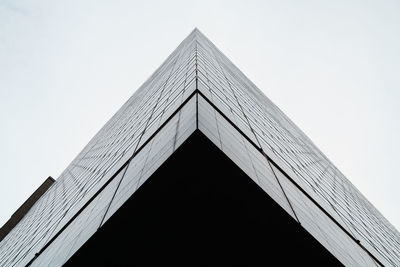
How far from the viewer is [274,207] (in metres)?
5.70

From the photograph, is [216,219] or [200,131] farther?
[216,219]

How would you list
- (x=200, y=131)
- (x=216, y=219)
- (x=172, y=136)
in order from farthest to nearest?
(x=172, y=136) → (x=216, y=219) → (x=200, y=131)

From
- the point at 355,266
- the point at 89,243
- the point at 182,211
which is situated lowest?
the point at 355,266

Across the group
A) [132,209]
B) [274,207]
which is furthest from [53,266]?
[274,207]

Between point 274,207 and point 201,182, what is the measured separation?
129 centimetres

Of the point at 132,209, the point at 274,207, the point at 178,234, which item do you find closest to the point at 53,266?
the point at 132,209

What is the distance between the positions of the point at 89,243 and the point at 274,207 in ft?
10.2

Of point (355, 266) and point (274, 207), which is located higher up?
point (274, 207)

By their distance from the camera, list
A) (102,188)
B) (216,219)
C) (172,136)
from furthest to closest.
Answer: (102,188) < (172,136) < (216,219)

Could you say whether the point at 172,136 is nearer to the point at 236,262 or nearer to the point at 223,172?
the point at 223,172

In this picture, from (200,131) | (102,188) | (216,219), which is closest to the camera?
(200,131)

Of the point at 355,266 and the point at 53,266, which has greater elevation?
the point at 53,266

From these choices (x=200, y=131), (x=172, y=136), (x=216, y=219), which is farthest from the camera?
(x=172, y=136)

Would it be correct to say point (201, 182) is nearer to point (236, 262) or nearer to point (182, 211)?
point (182, 211)
